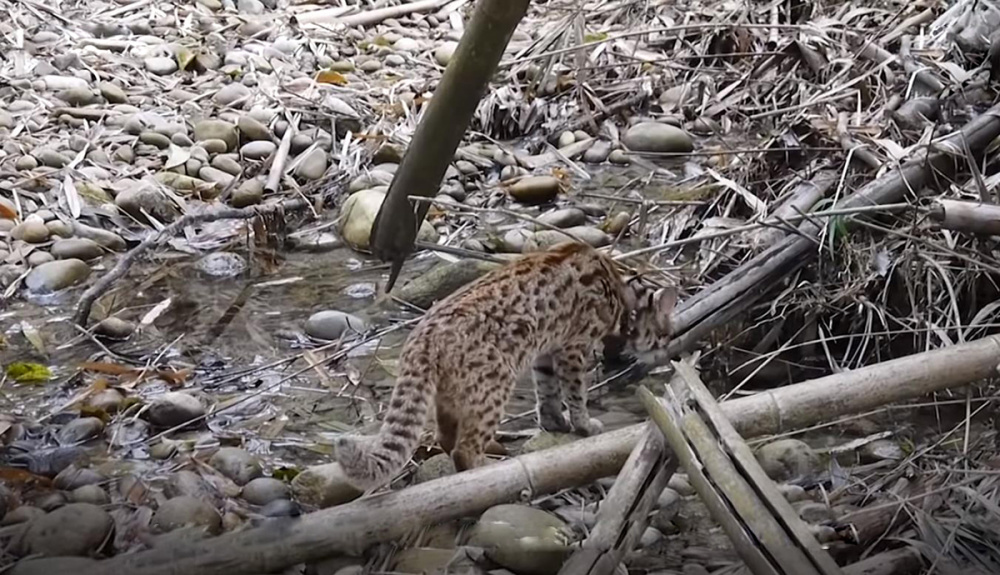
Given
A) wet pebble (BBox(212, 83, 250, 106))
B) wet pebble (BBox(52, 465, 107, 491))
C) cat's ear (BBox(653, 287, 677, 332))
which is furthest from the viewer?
wet pebble (BBox(212, 83, 250, 106))

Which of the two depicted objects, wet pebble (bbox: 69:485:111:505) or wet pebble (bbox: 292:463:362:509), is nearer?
wet pebble (bbox: 69:485:111:505)

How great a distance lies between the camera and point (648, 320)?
17.7 ft

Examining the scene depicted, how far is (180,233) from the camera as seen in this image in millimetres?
7625

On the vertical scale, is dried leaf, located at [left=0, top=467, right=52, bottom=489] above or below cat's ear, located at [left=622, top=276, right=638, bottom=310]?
below

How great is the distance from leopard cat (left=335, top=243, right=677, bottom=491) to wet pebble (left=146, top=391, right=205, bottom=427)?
1.10 meters

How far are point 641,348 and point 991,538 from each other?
6.78 feet

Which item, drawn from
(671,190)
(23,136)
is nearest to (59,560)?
(671,190)

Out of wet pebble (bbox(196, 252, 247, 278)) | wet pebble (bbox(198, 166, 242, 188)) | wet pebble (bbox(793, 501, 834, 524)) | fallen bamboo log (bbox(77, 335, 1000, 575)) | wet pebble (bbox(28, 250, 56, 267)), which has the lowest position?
wet pebble (bbox(196, 252, 247, 278))

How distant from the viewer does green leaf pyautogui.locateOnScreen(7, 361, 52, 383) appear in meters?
5.75

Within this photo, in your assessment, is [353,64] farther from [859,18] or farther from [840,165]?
[840,165]

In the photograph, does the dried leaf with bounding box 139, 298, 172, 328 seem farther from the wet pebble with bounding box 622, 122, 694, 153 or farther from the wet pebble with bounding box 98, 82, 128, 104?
the wet pebble with bounding box 622, 122, 694, 153

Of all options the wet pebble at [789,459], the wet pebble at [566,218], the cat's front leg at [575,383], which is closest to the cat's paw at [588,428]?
the cat's front leg at [575,383]

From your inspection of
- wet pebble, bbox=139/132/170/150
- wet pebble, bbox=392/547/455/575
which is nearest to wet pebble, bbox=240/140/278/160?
wet pebble, bbox=139/132/170/150

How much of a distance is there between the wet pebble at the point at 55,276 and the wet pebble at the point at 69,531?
3227 millimetres
